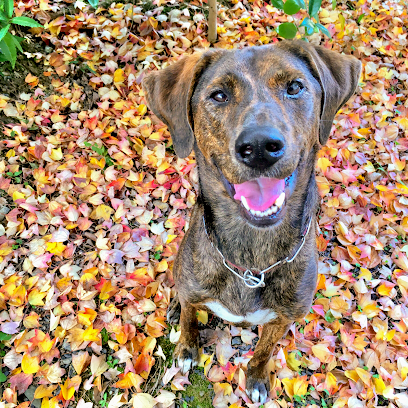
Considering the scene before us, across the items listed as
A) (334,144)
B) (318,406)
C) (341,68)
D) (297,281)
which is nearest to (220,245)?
(297,281)

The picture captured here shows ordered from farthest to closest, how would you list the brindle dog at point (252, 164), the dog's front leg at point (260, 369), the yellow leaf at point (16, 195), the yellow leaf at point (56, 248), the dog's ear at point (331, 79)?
the yellow leaf at point (16, 195) < the yellow leaf at point (56, 248) < the dog's front leg at point (260, 369) < the dog's ear at point (331, 79) < the brindle dog at point (252, 164)

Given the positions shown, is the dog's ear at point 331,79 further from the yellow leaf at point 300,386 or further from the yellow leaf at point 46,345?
the yellow leaf at point 46,345

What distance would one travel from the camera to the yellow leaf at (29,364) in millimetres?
3135

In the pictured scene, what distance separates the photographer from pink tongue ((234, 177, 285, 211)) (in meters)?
2.29

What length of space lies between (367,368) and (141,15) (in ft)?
16.3

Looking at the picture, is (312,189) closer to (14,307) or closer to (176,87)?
(176,87)

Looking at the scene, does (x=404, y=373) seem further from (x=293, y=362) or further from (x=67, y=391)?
(x=67, y=391)

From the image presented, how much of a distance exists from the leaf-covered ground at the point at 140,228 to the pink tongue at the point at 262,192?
1690 mm

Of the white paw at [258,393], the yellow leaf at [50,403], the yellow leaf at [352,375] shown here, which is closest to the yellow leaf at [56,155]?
the yellow leaf at [50,403]

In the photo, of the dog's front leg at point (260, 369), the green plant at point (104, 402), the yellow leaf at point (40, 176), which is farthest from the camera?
the yellow leaf at point (40, 176)

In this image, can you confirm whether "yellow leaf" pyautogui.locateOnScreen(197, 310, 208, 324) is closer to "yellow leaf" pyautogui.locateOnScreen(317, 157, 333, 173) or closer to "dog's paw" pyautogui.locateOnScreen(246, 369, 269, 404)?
"dog's paw" pyautogui.locateOnScreen(246, 369, 269, 404)

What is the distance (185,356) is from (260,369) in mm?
655

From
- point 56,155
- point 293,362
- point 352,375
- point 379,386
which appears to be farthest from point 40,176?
point 379,386

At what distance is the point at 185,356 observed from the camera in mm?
3270
